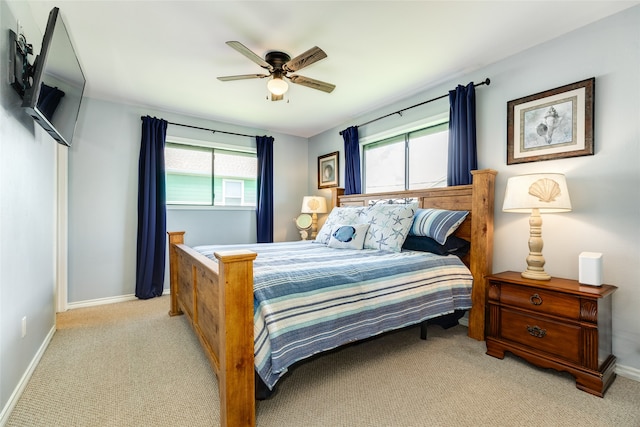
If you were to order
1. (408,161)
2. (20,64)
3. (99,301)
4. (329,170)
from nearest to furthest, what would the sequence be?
(20,64) → (99,301) → (408,161) → (329,170)

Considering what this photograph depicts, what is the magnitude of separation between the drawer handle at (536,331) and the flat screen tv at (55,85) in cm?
342

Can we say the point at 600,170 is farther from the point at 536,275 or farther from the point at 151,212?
the point at 151,212

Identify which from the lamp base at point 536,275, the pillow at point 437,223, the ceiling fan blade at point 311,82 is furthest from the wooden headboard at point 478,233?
the ceiling fan blade at point 311,82

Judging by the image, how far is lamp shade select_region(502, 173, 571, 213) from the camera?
191 centimetres

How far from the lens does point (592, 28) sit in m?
2.06

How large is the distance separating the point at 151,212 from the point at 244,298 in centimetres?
294

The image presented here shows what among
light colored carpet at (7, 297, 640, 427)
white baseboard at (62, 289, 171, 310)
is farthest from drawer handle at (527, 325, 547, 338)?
white baseboard at (62, 289, 171, 310)

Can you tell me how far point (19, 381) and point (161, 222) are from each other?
→ 2215mm

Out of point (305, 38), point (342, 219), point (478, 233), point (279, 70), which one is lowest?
point (478, 233)

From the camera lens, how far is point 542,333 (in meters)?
1.93

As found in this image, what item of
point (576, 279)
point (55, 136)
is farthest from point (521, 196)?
point (55, 136)

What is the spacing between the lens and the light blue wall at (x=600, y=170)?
1.88 m

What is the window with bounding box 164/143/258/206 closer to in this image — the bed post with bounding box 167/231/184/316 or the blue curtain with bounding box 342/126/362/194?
the bed post with bounding box 167/231/184/316

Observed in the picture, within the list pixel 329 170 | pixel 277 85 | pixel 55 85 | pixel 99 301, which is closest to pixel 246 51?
pixel 277 85
